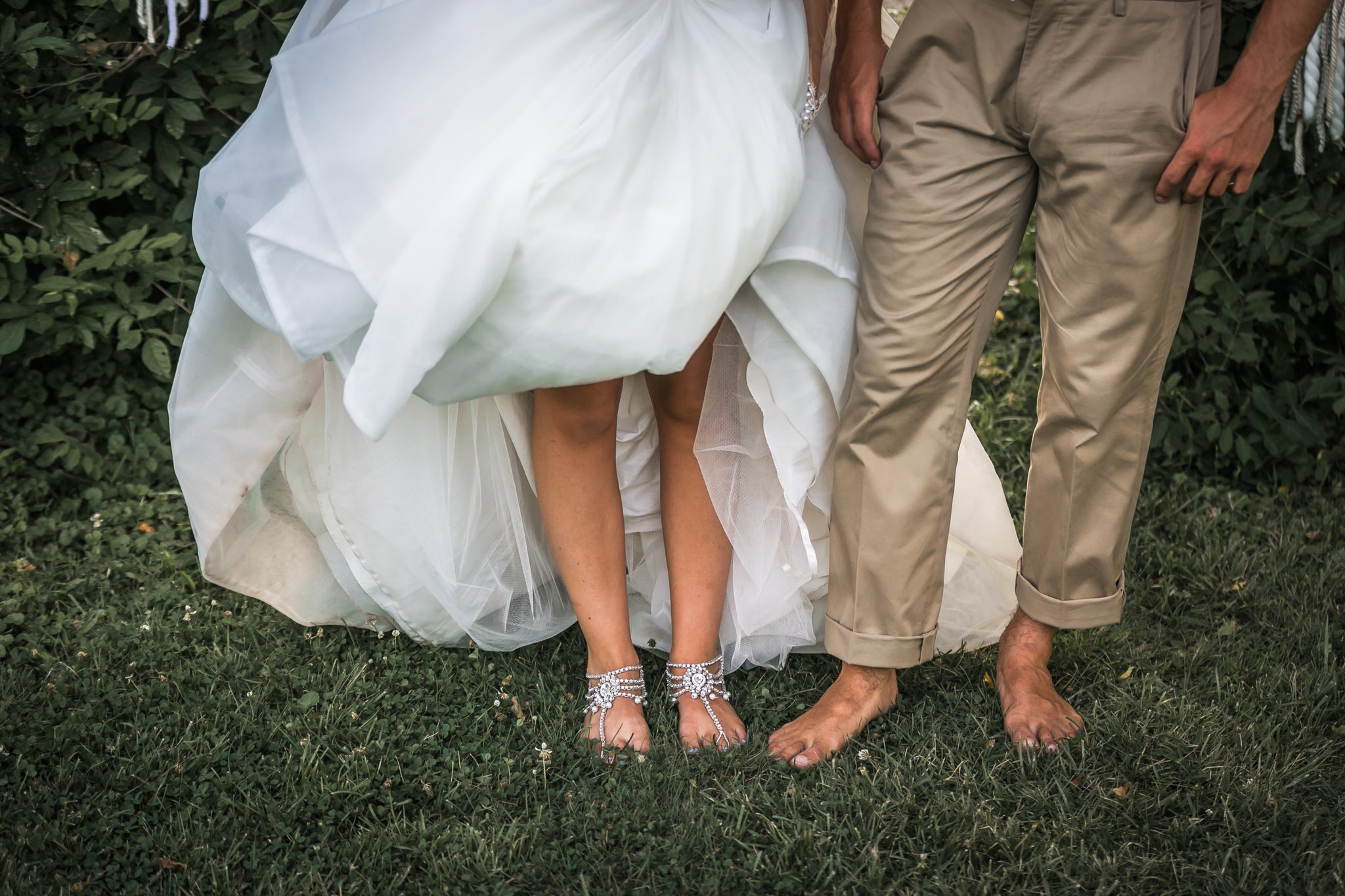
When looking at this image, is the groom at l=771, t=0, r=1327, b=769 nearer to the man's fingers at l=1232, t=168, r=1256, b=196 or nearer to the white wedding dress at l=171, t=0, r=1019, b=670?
the man's fingers at l=1232, t=168, r=1256, b=196

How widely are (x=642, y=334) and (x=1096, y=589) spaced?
114cm

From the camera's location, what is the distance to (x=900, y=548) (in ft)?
7.13

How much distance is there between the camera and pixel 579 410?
2129 millimetres

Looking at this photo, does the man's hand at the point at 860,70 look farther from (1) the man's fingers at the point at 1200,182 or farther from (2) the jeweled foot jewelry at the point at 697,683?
(2) the jeweled foot jewelry at the point at 697,683

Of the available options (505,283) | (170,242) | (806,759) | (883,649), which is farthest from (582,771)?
(170,242)

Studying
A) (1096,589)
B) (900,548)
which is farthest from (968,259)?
(1096,589)

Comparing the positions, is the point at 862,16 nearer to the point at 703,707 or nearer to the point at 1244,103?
the point at 1244,103

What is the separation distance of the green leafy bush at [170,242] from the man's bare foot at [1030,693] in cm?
129

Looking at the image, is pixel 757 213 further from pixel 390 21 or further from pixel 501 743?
pixel 501 743

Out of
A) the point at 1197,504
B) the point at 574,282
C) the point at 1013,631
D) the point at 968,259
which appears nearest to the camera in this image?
the point at 574,282

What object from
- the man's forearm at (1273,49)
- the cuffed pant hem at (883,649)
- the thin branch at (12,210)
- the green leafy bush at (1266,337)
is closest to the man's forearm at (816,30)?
the man's forearm at (1273,49)

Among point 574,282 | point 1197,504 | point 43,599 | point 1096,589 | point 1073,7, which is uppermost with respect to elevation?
point 1073,7

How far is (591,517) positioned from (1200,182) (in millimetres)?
1270

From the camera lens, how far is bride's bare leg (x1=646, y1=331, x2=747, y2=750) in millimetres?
2273
